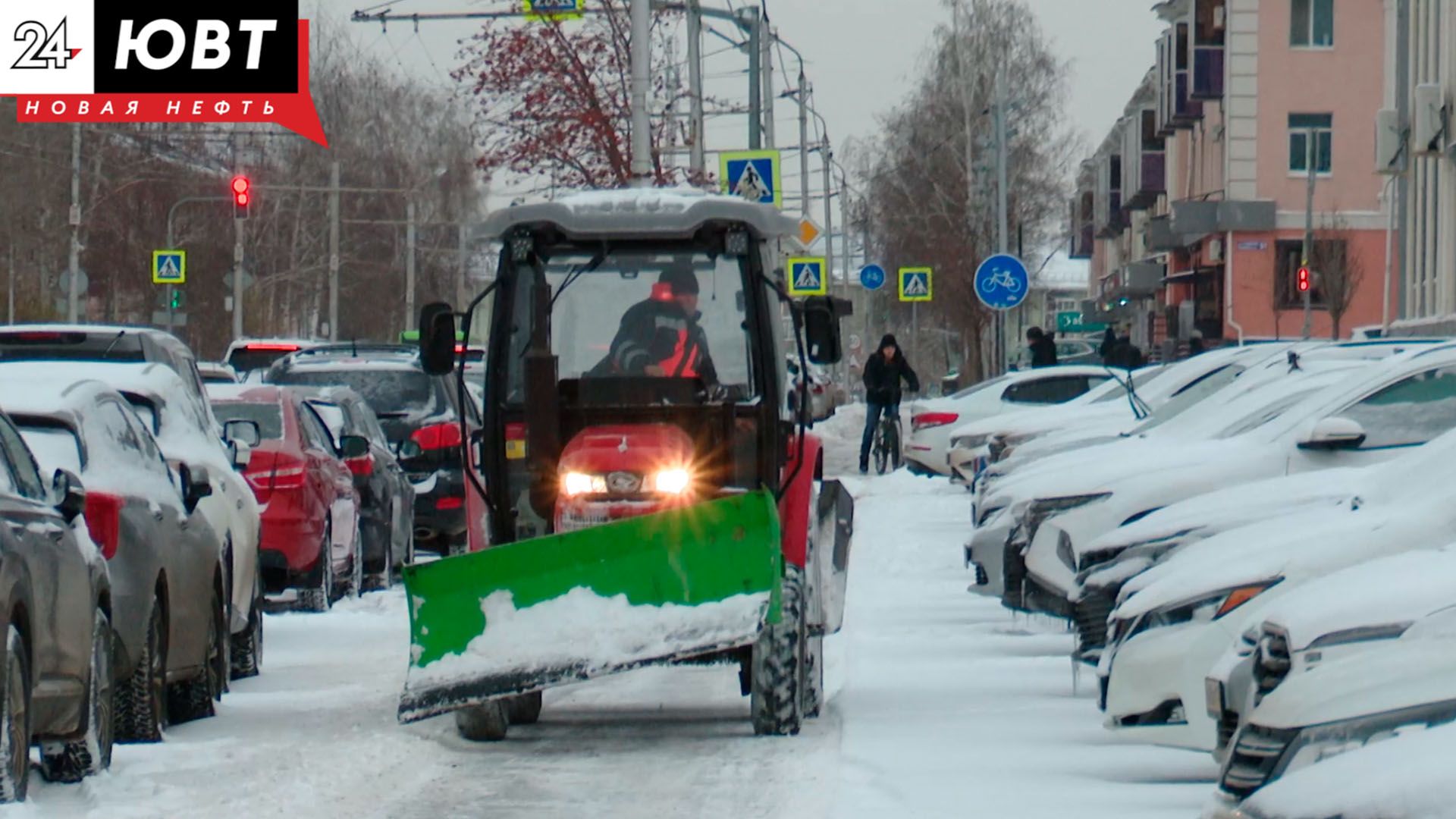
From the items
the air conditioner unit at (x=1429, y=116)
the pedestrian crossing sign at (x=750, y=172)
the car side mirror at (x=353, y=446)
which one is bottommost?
the car side mirror at (x=353, y=446)

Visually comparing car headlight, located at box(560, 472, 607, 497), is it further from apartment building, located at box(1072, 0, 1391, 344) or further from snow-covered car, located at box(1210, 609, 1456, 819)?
apartment building, located at box(1072, 0, 1391, 344)

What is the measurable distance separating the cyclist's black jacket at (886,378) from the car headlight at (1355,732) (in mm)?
26973

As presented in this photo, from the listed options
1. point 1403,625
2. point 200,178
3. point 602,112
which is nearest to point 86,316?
point 200,178

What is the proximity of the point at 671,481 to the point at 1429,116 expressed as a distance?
2852 centimetres

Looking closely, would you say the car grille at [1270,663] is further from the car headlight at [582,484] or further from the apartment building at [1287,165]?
the apartment building at [1287,165]

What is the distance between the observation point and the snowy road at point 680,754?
28.5ft

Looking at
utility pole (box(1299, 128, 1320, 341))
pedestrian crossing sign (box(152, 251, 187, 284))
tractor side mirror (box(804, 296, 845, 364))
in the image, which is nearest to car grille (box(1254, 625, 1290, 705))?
tractor side mirror (box(804, 296, 845, 364))

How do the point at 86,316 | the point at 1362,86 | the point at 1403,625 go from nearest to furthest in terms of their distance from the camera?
the point at 1403,625 → the point at 1362,86 → the point at 86,316

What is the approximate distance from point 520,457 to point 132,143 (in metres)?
66.8

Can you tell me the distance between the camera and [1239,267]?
61.6m

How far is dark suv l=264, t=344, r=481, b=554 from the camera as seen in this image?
68.5 feet

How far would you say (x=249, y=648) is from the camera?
13320 millimetres

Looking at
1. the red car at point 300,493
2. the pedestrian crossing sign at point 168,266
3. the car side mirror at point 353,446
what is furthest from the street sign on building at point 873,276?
the car side mirror at point 353,446

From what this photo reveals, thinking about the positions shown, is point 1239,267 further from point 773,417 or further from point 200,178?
point 773,417
